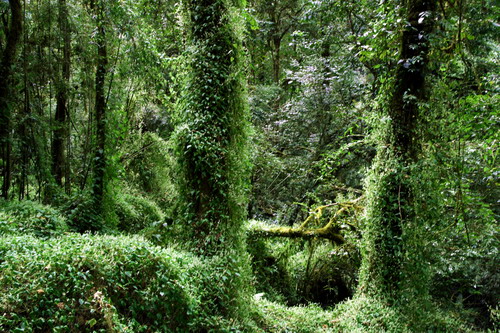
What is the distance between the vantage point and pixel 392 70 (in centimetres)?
502

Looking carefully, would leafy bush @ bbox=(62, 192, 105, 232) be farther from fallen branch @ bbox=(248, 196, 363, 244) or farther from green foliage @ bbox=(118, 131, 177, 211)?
fallen branch @ bbox=(248, 196, 363, 244)

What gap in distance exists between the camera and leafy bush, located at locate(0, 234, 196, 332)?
220 cm

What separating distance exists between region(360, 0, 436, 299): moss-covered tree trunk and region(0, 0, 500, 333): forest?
21 mm

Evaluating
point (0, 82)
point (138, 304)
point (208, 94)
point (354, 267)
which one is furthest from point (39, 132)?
point (354, 267)

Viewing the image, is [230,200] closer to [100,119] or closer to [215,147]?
[215,147]

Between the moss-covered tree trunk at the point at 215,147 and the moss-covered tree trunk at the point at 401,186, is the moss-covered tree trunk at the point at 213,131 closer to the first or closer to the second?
the moss-covered tree trunk at the point at 215,147

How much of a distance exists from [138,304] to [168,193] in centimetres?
739

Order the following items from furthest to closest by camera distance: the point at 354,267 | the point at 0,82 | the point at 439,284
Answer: the point at 439,284 < the point at 354,267 < the point at 0,82

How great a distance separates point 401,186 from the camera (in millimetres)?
4832

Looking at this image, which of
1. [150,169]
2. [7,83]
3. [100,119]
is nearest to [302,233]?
[100,119]

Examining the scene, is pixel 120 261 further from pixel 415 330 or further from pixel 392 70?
pixel 392 70

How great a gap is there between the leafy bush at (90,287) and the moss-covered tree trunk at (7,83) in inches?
106

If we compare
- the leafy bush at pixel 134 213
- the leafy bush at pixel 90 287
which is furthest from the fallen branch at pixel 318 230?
the leafy bush at pixel 90 287

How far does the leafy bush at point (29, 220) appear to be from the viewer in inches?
139
